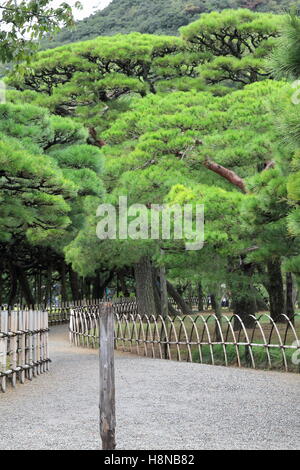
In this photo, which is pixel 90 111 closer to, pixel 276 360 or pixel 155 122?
pixel 155 122

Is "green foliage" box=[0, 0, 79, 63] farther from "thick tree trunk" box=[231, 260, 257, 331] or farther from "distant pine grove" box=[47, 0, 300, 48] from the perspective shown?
"distant pine grove" box=[47, 0, 300, 48]

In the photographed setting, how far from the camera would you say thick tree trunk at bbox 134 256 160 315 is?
65.8ft

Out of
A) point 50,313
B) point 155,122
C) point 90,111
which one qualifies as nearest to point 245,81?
point 90,111

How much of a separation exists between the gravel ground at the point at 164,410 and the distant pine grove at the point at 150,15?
90.5 ft

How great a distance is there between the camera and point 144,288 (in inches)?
795

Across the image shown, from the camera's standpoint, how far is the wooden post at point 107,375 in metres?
4.80

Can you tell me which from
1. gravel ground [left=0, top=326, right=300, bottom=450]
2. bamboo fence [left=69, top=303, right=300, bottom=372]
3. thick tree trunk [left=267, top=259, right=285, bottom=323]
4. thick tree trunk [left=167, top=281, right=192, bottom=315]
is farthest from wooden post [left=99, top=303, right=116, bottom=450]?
thick tree trunk [left=167, top=281, right=192, bottom=315]

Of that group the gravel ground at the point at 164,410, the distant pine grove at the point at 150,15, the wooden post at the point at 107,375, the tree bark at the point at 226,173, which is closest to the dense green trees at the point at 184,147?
the tree bark at the point at 226,173

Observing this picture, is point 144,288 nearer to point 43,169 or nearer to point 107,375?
point 43,169

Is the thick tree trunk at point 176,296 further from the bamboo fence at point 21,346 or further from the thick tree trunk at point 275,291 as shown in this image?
the bamboo fence at point 21,346

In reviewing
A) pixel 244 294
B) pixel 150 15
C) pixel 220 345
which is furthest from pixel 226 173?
pixel 150 15

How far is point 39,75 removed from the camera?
77.6 ft

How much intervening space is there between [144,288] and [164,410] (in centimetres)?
1316
